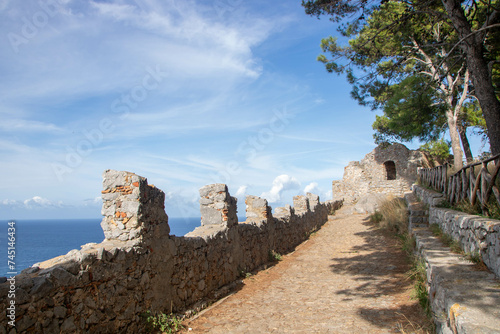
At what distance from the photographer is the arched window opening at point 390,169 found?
30155mm

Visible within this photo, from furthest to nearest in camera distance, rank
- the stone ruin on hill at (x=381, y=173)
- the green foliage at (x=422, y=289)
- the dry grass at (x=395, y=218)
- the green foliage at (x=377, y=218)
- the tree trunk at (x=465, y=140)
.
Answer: the stone ruin on hill at (x=381, y=173), the tree trunk at (x=465, y=140), the green foliage at (x=377, y=218), the dry grass at (x=395, y=218), the green foliage at (x=422, y=289)

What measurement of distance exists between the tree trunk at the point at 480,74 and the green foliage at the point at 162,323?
23.9 ft

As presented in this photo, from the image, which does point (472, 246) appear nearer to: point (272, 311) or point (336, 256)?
point (272, 311)

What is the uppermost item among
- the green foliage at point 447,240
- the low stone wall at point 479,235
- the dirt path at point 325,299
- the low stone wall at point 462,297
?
the low stone wall at point 479,235

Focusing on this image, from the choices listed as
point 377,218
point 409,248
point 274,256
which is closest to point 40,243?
point 274,256

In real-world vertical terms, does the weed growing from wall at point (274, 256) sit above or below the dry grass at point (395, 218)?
below

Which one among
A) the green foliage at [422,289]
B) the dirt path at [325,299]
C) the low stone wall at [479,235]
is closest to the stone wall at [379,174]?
the dirt path at [325,299]

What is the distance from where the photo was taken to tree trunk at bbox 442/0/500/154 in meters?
7.40

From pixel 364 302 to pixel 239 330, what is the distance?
2.33 meters

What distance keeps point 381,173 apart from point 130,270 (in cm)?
2785

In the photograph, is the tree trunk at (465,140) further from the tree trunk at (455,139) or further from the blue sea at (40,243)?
the blue sea at (40,243)

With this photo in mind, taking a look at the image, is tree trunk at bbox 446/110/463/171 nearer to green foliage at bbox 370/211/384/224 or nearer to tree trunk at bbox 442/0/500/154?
green foliage at bbox 370/211/384/224

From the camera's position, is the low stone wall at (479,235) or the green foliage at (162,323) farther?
the green foliage at (162,323)

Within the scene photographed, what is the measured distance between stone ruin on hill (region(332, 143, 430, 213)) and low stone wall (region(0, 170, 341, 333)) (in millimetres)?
20989
